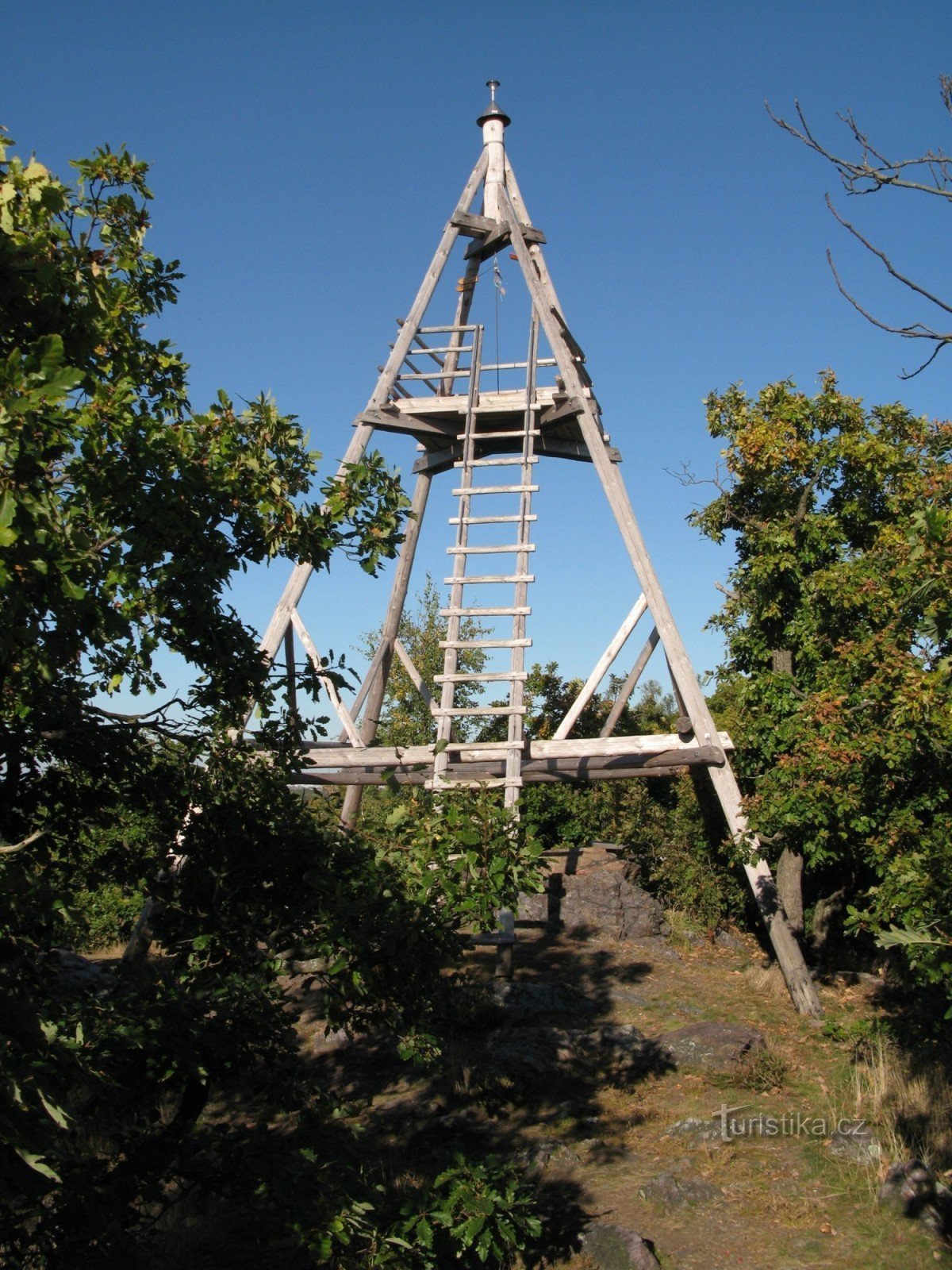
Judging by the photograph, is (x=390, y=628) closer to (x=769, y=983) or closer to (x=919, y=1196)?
(x=769, y=983)

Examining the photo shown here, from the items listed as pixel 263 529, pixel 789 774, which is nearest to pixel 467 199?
pixel 789 774

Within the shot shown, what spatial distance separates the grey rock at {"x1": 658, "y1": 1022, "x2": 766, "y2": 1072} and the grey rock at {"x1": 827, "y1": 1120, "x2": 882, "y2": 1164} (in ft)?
4.83

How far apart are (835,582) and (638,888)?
18.2 ft

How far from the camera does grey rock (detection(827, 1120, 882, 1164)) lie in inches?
297

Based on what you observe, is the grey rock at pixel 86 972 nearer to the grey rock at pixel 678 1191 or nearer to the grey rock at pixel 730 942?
the grey rock at pixel 678 1191

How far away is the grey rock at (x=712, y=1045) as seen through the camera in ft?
31.4

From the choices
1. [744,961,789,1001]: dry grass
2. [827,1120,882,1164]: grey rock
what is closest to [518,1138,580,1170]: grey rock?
[827,1120,882,1164]: grey rock

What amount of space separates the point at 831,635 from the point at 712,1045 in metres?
4.69

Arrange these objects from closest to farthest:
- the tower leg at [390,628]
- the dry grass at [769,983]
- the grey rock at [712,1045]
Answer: the grey rock at [712,1045]
the dry grass at [769,983]
the tower leg at [390,628]

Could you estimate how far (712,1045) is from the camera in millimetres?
9797

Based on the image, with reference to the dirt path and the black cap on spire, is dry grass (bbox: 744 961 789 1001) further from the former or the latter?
the black cap on spire

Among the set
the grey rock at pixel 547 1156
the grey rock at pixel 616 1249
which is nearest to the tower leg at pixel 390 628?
the grey rock at pixel 547 1156

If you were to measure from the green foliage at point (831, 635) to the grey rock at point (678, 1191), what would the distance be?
241 cm

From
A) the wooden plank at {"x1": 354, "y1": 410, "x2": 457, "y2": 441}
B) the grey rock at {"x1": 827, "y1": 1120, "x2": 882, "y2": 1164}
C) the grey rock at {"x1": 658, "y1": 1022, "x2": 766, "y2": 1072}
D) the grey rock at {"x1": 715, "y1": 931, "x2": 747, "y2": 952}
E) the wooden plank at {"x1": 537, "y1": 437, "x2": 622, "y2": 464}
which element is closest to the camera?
the grey rock at {"x1": 827, "y1": 1120, "x2": 882, "y2": 1164}
